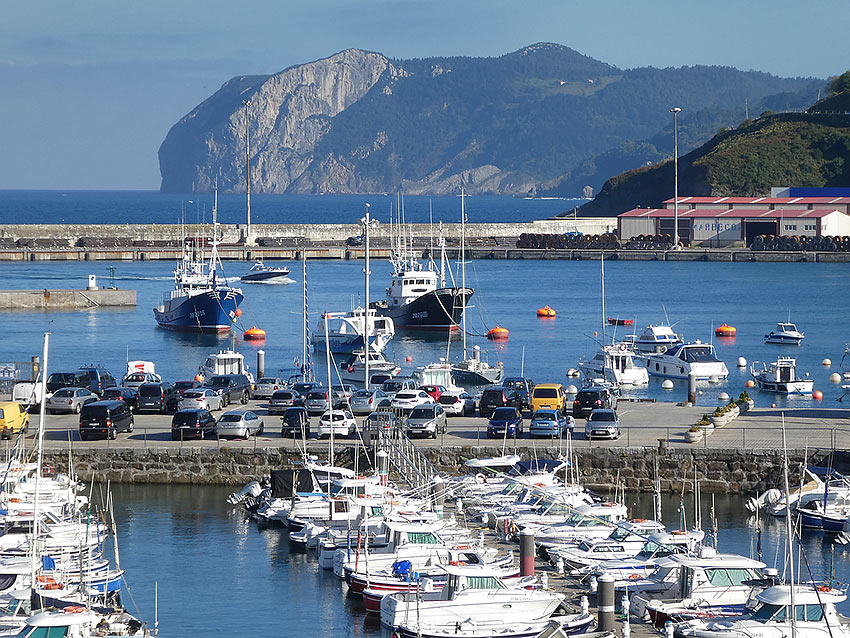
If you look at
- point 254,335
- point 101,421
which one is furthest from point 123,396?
point 254,335

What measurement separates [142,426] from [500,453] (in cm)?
1049

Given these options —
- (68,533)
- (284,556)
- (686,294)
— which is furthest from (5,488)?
(686,294)

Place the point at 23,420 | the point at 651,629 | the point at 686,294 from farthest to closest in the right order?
the point at 686,294 → the point at 23,420 → the point at 651,629

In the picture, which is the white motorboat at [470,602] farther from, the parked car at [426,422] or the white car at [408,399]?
the white car at [408,399]

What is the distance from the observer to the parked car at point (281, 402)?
41438 mm

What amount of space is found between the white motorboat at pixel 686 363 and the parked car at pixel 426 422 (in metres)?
22.8

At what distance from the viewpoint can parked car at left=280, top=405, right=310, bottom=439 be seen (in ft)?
123

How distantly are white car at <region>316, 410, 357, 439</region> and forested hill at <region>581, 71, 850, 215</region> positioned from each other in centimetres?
14217

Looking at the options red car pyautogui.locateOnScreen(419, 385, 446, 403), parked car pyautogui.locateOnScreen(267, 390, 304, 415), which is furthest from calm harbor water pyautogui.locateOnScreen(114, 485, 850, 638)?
red car pyautogui.locateOnScreen(419, 385, 446, 403)

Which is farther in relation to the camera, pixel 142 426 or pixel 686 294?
pixel 686 294

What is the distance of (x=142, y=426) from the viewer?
3956 cm

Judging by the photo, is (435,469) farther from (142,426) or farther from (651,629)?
(651,629)

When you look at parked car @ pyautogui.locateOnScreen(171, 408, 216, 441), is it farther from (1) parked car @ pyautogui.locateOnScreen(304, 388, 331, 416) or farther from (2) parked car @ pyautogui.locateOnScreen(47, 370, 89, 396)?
(2) parked car @ pyautogui.locateOnScreen(47, 370, 89, 396)

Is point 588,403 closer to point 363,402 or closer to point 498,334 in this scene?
point 363,402
